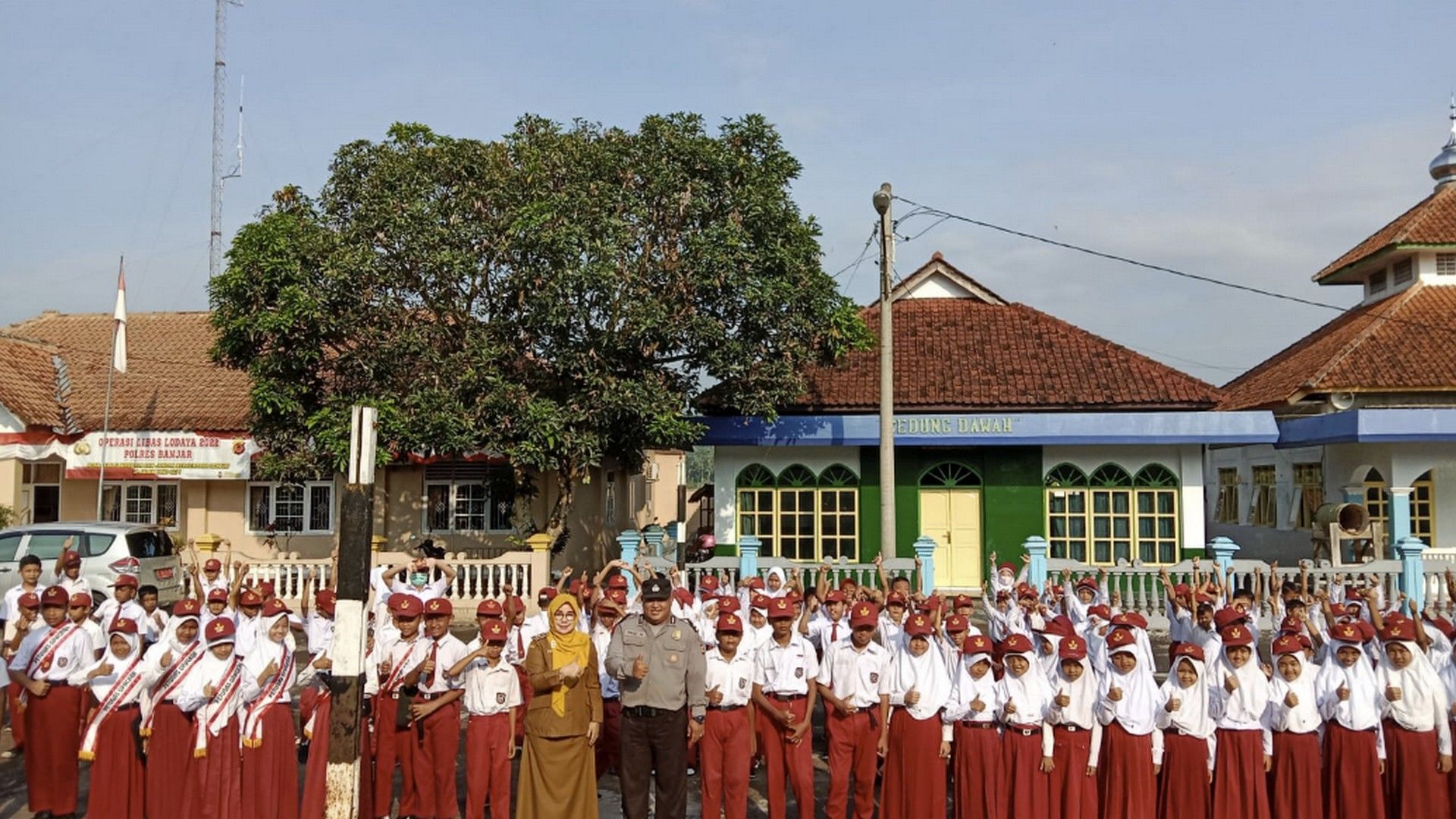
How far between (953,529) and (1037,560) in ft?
10.3

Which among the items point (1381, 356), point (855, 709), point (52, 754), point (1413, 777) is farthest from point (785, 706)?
point (1381, 356)

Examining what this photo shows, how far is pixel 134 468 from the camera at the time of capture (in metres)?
19.8

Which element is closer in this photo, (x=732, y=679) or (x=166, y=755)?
Result: (x=166, y=755)

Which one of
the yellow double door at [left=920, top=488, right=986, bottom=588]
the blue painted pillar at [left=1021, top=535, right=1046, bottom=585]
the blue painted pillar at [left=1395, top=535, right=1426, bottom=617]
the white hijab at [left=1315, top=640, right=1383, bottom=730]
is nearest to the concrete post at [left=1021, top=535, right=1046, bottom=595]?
the blue painted pillar at [left=1021, top=535, right=1046, bottom=585]

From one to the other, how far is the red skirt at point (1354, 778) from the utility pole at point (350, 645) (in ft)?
19.0

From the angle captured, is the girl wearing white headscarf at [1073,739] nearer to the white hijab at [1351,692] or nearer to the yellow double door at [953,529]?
the white hijab at [1351,692]

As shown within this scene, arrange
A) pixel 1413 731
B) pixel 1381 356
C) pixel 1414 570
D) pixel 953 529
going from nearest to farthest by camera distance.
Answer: pixel 1413 731, pixel 1414 570, pixel 953 529, pixel 1381 356

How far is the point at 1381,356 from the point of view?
18.9 meters

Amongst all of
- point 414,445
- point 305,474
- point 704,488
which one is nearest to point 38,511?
point 305,474

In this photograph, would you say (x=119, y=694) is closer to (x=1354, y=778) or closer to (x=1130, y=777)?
(x=1130, y=777)

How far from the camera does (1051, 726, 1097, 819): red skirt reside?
20.9 ft

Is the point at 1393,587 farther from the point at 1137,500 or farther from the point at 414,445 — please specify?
the point at 414,445

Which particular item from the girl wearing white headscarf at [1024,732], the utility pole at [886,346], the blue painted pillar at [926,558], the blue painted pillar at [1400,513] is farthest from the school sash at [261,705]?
the blue painted pillar at [1400,513]

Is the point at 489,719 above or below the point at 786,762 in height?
above
